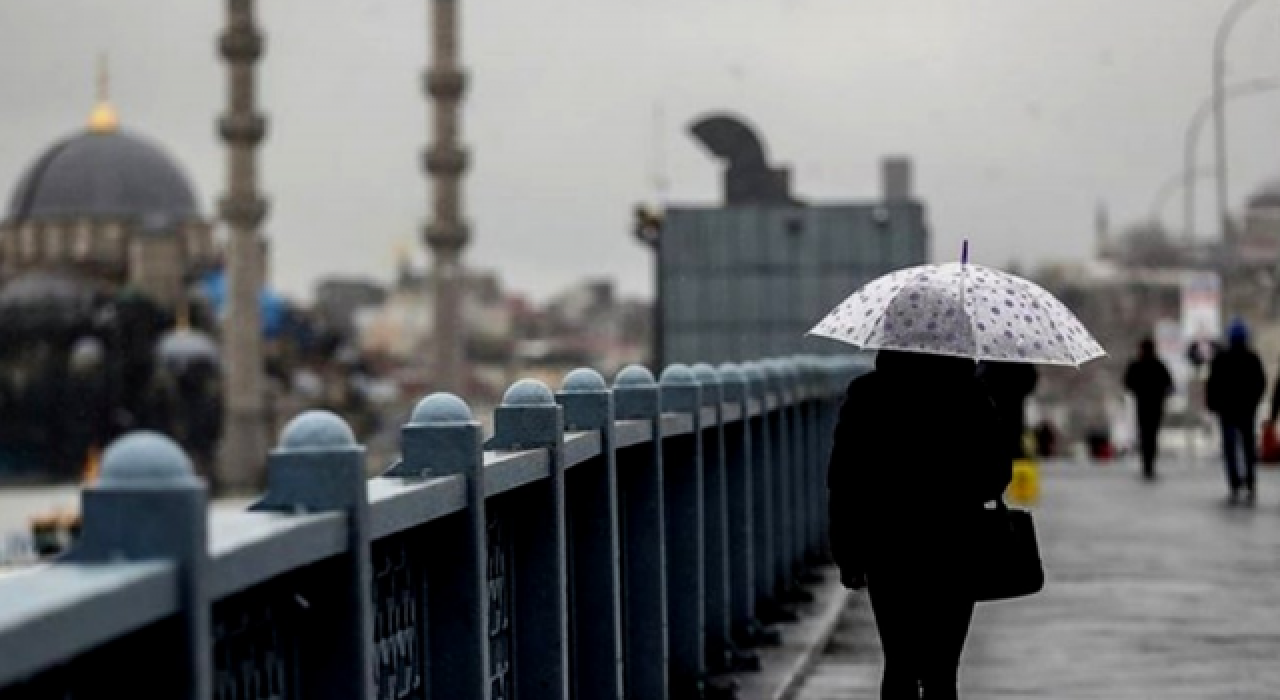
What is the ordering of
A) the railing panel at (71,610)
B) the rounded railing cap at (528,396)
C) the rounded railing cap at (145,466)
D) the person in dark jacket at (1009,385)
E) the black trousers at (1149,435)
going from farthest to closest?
the black trousers at (1149,435), the person in dark jacket at (1009,385), the rounded railing cap at (528,396), the rounded railing cap at (145,466), the railing panel at (71,610)

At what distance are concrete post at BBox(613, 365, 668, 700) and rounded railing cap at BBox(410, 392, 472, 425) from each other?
4041 mm

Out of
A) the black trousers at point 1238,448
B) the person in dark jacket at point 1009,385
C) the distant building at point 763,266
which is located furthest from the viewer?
the distant building at point 763,266

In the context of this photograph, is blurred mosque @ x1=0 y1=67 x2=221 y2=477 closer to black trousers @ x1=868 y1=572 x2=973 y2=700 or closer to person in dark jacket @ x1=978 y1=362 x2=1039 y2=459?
person in dark jacket @ x1=978 y1=362 x2=1039 y2=459

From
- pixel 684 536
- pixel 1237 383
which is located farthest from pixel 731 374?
pixel 1237 383

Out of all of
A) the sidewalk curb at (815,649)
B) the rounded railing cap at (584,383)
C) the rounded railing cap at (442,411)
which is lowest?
the sidewalk curb at (815,649)

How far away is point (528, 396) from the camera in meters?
8.45

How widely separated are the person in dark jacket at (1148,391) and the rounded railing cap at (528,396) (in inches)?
1029

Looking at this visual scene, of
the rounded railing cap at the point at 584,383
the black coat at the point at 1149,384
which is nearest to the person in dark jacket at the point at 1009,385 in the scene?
the black coat at the point at 1149,384

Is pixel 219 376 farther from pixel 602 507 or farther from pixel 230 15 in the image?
pixel 602 507

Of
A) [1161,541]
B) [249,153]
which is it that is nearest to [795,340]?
[1161,541]

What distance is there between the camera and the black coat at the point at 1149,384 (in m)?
34.2

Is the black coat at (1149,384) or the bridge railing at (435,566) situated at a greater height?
the bridge railing at (435,566)

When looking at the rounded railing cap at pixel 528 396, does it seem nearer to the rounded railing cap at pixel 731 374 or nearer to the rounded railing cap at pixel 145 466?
the rounded railing cap at pixel 145 466

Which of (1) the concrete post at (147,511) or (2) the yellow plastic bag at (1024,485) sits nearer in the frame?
(1) the concrete post at (147,511)
